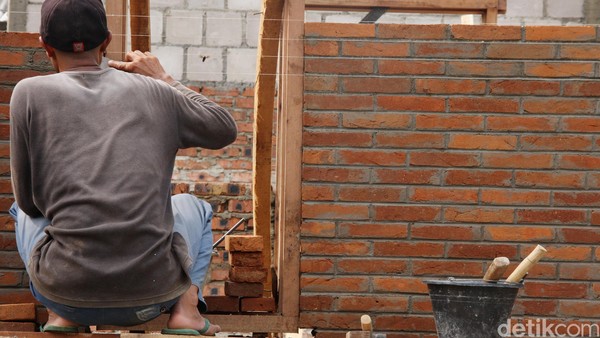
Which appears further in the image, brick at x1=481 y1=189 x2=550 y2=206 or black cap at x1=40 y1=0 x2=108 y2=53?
brick at x1=481 y1=189 x2=550 y2=206

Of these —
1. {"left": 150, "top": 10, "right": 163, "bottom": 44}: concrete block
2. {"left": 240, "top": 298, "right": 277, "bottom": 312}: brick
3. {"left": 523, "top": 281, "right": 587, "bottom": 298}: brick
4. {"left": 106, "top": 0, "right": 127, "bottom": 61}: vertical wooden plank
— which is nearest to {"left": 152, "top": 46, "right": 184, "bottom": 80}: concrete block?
{"left": 150, "top": 10, "right": 163, "bottom": 44}: concrete block

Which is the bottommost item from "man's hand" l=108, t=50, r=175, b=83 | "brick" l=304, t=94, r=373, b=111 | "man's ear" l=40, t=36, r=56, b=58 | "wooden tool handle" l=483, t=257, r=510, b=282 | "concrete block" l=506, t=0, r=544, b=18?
"wooden tool handle" l=483, t=257, r=510, b=282

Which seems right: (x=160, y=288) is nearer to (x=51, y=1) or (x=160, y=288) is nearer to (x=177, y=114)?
(x=177, y=114)

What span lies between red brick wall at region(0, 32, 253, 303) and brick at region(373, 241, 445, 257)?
5.09 ft

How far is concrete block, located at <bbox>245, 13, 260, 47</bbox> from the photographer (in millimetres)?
8625

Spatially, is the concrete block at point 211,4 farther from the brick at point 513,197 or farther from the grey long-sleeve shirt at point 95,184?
the grey long-sleeve shirt at point 95,184

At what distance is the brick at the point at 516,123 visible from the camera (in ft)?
14.3

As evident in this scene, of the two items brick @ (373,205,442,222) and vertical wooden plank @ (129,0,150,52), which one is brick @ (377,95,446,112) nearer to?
brick @ (373,205,442,222)

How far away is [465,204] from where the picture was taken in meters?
4.35

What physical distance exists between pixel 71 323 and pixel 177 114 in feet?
2.48

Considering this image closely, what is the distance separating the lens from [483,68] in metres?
4.37

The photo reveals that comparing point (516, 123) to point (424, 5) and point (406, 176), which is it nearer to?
point (406, 176)

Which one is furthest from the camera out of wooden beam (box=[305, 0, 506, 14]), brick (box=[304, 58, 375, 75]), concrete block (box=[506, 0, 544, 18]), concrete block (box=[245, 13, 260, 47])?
concrete block (box=[506, 0, 544, 18])

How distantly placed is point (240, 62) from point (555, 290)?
519 centimetres
